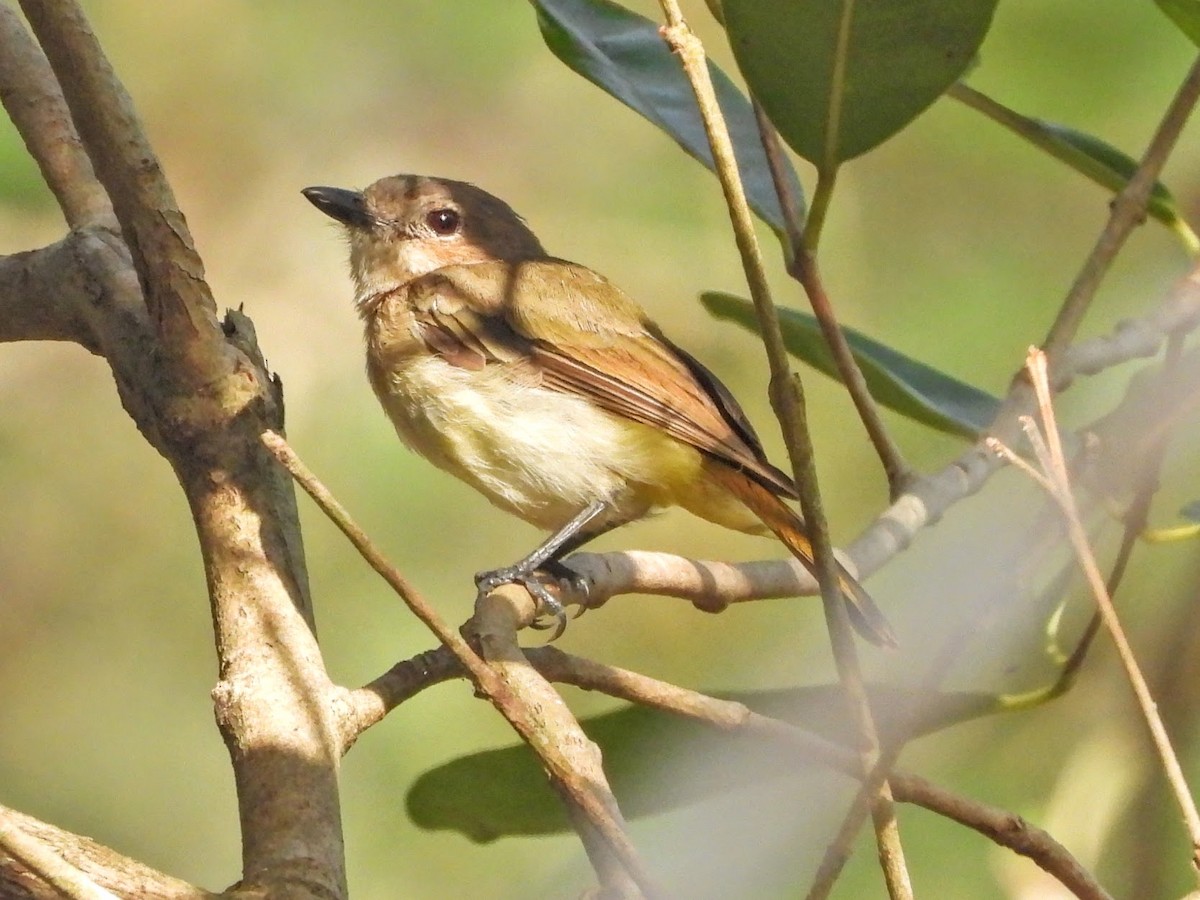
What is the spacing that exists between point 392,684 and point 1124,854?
1376 mm

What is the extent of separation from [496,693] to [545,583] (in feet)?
3.31

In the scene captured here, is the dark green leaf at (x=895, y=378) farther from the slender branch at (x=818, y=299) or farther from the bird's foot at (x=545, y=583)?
the bird's foot at (x=545, y=583)

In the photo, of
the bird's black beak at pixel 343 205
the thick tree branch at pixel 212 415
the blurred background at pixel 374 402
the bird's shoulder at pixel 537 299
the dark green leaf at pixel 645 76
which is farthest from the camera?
the blurred background at pixel 374 402

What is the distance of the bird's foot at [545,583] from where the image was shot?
2449 mm

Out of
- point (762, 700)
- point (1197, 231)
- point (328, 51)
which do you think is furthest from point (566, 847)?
point (328, 51)

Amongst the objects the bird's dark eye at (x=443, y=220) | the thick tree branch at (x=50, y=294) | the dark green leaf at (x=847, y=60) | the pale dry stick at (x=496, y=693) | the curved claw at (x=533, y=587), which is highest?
the bird's dark eye at (x=443, y=220)

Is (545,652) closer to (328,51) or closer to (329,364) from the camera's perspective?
(329,364)

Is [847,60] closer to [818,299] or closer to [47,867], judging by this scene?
[818,299]

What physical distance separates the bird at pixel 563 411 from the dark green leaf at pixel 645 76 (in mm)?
478

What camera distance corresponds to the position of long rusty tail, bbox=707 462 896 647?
2506mm

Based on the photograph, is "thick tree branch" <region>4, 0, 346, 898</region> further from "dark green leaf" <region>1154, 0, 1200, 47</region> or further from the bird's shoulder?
"dark green leaf" <region>1154, 0, 1200, 47</region>

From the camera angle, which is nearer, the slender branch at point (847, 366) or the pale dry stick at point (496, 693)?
the pale dry stick at point (496, 693)

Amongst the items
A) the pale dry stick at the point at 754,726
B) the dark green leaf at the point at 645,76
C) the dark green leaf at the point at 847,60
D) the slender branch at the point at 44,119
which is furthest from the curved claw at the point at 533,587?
the slender branch at the point at 44,119

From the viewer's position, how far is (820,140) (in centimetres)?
218
